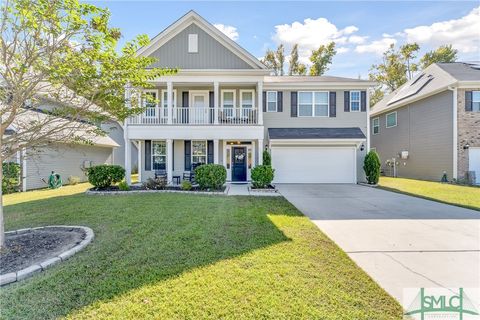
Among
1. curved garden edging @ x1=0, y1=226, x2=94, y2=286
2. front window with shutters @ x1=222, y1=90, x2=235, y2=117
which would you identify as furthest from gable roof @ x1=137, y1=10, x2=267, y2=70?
curved garden edging @ x1=0, y1=226, x2=94, y2=286

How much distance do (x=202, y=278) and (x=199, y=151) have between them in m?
11.5

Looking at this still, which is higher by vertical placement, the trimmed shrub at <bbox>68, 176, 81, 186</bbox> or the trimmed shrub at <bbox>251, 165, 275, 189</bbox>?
the trimmed shrub at <bbox>251, 165, 275, 189</bbox>

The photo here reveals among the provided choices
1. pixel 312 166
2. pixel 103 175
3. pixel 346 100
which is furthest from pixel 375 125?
pixel 103 175

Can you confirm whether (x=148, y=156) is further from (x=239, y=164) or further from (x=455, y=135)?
(x=455, y=135)

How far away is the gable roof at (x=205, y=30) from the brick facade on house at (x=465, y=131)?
40.6 ft

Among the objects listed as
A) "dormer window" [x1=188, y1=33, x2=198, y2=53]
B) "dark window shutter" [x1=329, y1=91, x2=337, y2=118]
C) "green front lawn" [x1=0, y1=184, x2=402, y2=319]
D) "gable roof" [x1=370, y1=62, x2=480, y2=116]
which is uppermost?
"dormer window" [x1=188, y1=33, x2=198, y2=53]

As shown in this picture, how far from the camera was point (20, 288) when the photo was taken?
3186 millimetres

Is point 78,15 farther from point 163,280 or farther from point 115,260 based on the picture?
point 163,280

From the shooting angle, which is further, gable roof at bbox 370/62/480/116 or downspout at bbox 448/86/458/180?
gable roof at bbox 370/62/480/116

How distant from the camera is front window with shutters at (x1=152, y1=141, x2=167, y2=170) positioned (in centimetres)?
1441

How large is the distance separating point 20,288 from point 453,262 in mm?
6373

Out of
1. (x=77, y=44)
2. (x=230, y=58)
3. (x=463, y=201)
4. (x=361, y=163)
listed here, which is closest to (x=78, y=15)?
(x=77, y=44)

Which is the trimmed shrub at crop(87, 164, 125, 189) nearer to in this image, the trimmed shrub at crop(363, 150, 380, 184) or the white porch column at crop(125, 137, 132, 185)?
the white porch column at crop(125, 137, 132, 185)

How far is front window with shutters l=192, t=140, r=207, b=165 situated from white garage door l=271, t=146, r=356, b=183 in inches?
161
